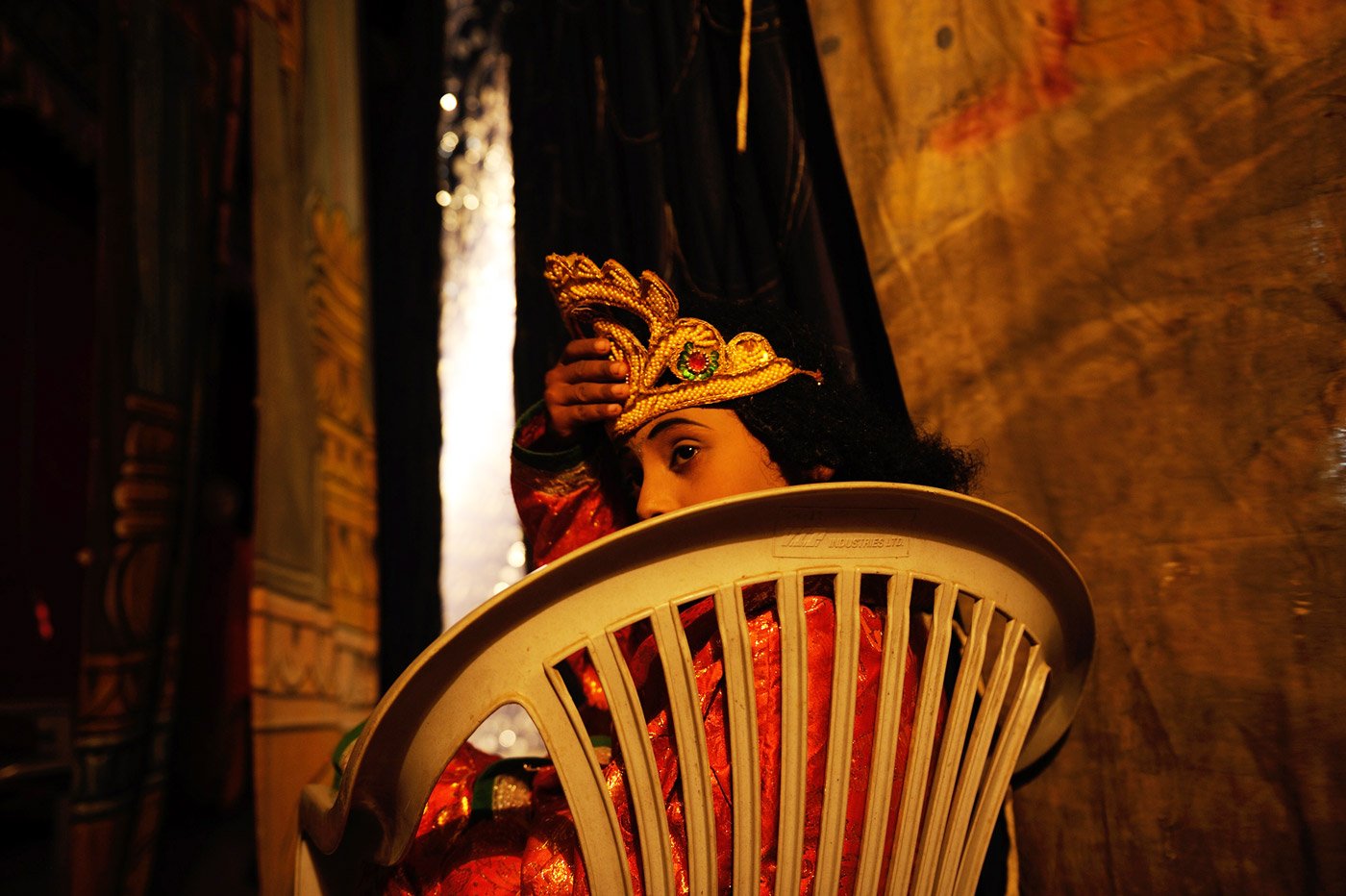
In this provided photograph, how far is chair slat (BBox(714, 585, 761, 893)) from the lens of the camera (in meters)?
0.53

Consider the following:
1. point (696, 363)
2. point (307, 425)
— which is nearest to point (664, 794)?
point (696, 363)

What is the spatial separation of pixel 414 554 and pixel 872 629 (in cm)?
105

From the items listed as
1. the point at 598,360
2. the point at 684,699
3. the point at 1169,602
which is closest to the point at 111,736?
the point at 598,360

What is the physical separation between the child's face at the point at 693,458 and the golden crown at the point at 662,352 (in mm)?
13

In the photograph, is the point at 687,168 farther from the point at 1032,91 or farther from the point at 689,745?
the point at 689,745

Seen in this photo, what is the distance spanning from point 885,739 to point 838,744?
36mm

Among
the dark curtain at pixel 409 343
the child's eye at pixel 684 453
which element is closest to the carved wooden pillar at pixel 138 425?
the dark curtain at pixel 409 343

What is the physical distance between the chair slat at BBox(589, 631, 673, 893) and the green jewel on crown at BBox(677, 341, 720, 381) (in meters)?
0.30

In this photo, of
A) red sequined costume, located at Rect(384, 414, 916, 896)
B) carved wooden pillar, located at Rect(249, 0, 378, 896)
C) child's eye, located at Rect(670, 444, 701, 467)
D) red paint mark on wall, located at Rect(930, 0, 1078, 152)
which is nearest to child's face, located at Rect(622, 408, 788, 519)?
child's eye, located at Rect(670, 444, 701, 467)

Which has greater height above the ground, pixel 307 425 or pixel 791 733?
pixel 307 425

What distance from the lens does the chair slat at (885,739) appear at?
1.83 feet

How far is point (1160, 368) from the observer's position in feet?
2.81

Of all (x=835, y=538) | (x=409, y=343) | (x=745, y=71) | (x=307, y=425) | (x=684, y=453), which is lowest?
(x=835, y=538)

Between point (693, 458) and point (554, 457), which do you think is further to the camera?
point (554, 457)
